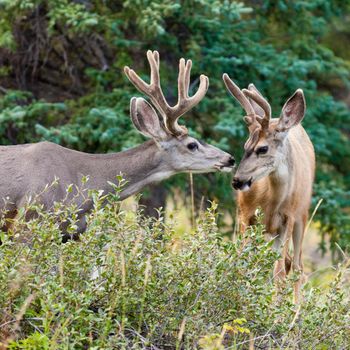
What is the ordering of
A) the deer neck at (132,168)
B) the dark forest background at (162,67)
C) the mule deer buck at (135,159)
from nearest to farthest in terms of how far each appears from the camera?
the mule deer buck at (135,159), the deer neck at (132,168), the dark forest background at (162,67)

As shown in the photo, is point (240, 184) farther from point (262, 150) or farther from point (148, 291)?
point (148, 291)

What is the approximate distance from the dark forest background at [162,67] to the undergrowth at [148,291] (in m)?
4.16

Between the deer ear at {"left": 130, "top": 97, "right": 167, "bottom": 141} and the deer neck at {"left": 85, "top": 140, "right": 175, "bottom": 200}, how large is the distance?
0.11 metres

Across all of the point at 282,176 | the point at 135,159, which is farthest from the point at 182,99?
the point at 282,176

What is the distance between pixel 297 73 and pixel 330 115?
1151 millimetres

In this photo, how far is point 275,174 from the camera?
937 cm

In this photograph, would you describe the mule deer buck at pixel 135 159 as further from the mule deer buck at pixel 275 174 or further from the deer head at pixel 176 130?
the mule deer buck at pixel 275 174

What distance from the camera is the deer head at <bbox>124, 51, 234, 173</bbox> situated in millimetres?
9133

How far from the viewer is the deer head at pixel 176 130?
9.13 meters

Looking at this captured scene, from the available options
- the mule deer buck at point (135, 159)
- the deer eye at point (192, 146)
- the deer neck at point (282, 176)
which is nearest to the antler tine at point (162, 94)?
the mule deer buck at point (135, 159)

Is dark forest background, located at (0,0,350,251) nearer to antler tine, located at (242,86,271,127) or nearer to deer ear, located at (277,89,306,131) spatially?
deer ear, located at (277,89,306,131)

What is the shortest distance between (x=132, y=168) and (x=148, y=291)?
2.90 m

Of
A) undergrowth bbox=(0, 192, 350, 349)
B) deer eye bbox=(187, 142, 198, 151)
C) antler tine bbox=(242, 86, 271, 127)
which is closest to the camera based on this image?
undergrowth bbox=(0, 192, 350, 349)

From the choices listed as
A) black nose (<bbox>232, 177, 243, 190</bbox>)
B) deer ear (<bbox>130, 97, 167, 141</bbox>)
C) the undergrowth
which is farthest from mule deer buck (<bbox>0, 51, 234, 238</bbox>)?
the undergrowth
